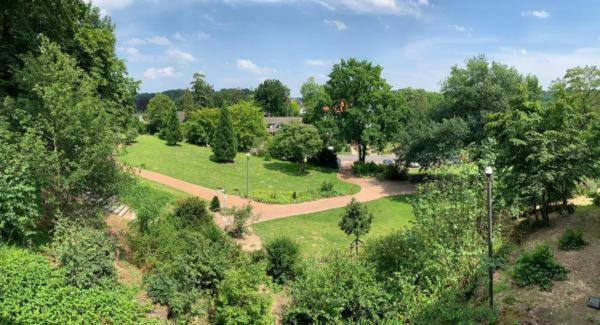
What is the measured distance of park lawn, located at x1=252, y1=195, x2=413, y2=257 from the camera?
18.3 metres

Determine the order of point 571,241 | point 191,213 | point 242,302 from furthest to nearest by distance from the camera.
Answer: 1. point 191,213
2. point 571,241
3. point 242,302

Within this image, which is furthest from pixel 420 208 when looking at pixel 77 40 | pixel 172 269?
pixel 77 40

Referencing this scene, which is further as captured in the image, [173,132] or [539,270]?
[173,132]

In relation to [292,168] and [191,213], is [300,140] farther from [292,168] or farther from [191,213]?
[191,213]

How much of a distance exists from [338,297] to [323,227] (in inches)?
418

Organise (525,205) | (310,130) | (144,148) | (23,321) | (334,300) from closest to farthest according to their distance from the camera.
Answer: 1. (23,321)
2. (334,300)
3. (525,205)
4. (310,130)
5. (144,148)

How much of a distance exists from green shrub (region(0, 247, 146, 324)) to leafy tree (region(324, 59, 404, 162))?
88.4ft

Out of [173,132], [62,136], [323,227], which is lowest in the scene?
[323,227]

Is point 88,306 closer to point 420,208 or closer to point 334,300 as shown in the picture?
point 334,300

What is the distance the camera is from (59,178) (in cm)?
1126

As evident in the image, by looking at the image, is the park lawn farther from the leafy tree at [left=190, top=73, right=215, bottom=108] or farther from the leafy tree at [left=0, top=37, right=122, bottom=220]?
the leafy tree at [left=190, top=73, right=215, bottom=108]

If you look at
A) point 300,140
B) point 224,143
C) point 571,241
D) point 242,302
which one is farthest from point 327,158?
point 242,302

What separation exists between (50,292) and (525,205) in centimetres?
1410

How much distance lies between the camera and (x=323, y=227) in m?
21.2
